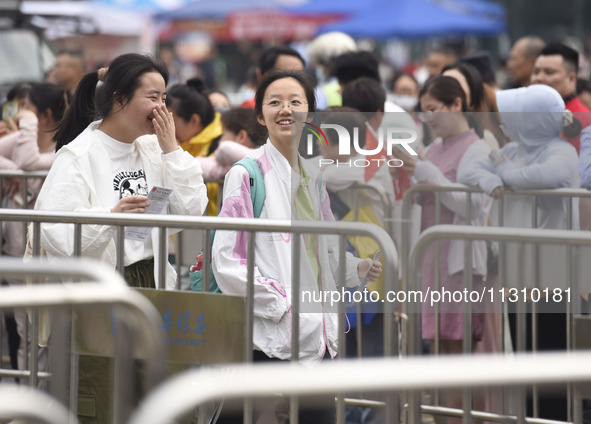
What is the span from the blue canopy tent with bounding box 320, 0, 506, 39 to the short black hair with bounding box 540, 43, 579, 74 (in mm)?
12829

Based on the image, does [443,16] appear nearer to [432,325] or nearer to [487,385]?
[432,325]

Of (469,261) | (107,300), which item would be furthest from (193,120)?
(107,300)

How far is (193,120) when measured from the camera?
6.94 metres

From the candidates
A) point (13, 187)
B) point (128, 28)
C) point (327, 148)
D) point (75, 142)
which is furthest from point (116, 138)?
point (128, 28)

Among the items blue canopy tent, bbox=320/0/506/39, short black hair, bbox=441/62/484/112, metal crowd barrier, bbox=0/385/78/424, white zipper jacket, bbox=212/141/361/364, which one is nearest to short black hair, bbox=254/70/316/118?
white zipper jacket, bbox=212/141/361/364

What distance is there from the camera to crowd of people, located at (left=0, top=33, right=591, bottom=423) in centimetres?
404

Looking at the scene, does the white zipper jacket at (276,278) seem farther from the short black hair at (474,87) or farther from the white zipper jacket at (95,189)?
the short black hair at (474,87)

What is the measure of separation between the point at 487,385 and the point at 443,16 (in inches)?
750

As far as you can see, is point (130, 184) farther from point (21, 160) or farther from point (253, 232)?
point (21, 160)

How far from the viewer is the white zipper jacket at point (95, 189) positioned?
164 inches

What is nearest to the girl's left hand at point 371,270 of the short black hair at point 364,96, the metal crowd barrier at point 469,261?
the metal crowd barrier at point 469,261

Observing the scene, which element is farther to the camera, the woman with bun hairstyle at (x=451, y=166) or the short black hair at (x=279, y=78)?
the woman with bun hairstyle at (x=451, y=166)

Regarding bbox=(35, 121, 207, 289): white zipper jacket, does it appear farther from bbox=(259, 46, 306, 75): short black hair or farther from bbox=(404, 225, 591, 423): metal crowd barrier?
bbox=(259, 46, 306, 75): short black hair

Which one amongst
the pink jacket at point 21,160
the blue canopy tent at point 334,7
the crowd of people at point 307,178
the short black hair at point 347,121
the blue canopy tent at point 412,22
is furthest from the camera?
the blue canopy tent at point 334,7
